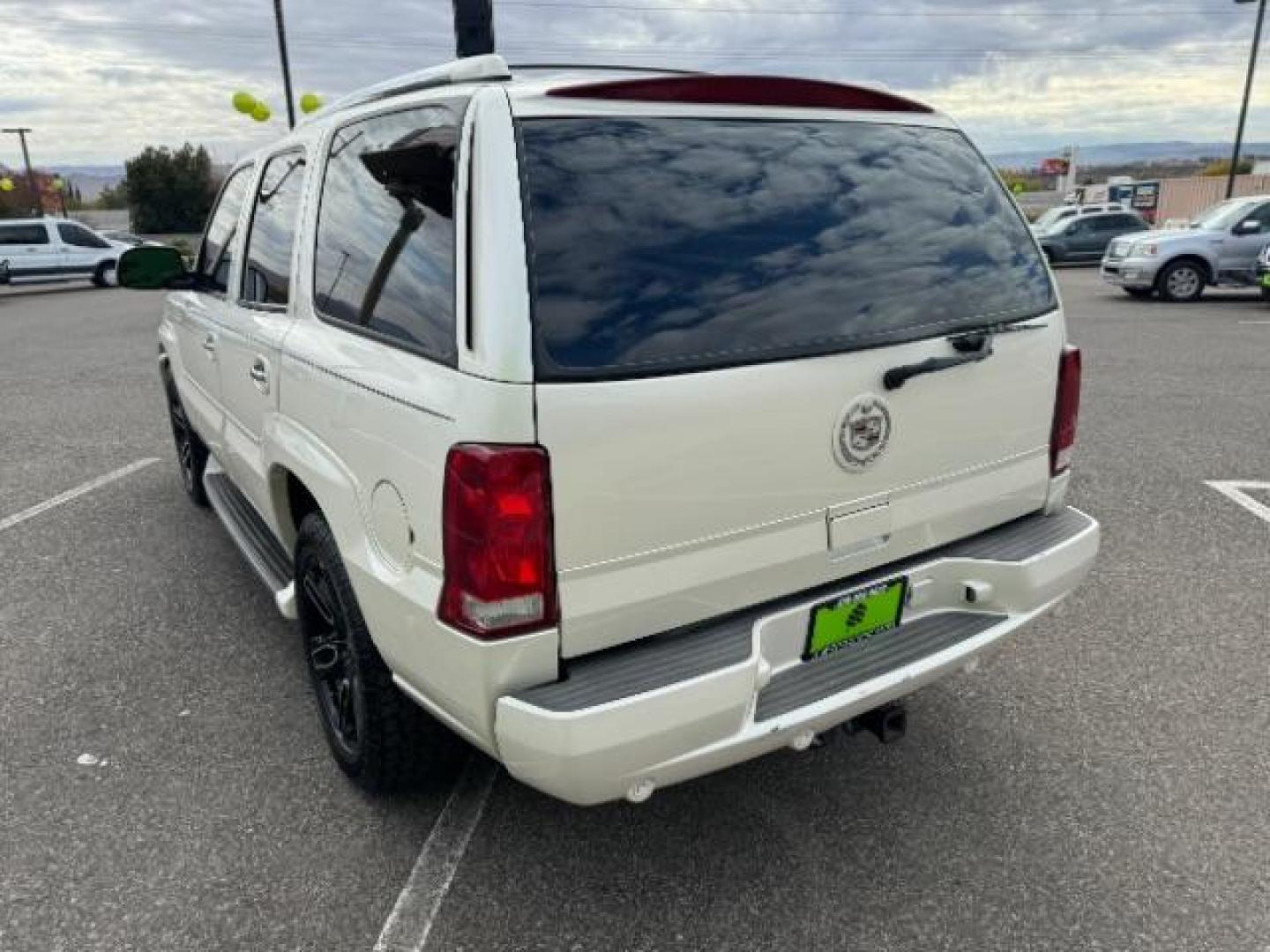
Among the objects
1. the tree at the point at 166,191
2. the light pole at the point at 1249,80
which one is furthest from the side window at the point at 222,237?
the tree at the point at 166,191

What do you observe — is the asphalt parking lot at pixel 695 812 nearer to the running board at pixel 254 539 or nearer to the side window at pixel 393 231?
the running board at pixel 254 539

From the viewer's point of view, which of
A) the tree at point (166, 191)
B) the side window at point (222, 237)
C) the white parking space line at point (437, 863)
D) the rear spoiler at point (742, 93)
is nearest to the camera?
the rear spoiler at point (742, 93)

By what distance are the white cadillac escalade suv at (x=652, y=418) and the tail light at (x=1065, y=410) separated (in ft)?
0.04

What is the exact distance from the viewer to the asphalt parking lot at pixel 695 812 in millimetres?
2229

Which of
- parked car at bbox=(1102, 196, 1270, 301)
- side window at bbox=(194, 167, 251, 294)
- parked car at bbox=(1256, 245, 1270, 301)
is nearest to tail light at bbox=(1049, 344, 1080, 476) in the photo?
side window at bbox=(194, 167, 251, 294)

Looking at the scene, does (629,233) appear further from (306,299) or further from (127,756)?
(127,756)

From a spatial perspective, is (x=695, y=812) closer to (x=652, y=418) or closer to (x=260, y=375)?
(x=652, y=418)

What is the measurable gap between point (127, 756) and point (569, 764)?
1851 millimetres

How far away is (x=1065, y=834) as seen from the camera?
8.20 feet

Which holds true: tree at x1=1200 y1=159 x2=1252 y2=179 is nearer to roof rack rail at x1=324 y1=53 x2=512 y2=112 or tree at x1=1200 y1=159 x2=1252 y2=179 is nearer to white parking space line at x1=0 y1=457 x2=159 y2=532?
white parking space line at x1=0 y1=457 x2=159 y2=532

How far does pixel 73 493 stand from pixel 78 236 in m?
21.1

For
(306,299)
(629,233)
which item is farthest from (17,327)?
(629,233)

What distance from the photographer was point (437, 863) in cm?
244

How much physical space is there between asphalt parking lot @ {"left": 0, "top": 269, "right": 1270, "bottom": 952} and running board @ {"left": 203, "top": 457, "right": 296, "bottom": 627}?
41 cm
